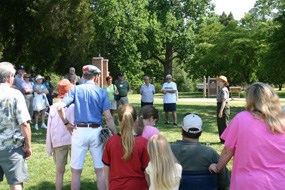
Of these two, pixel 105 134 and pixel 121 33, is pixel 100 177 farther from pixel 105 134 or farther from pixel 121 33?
pixel 121 33

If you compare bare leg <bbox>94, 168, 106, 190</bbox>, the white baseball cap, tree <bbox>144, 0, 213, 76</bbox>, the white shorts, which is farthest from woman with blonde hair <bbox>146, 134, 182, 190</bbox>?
tree <bbox>144, 0, 213, 76</bbox>

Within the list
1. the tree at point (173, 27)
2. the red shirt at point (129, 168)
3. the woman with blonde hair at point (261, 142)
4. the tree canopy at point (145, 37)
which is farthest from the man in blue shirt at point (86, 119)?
the tree at point (173, 27)

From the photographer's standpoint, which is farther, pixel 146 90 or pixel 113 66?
pixel 113 66

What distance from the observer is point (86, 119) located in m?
5.46

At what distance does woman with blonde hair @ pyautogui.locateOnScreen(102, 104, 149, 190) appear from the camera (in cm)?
392

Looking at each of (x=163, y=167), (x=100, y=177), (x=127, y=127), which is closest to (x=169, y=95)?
(x=100, y=177)

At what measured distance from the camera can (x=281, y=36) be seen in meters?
20.8

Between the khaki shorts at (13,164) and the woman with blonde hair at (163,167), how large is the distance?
6.69ft

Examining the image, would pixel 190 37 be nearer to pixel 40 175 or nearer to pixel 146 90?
pixel 146 90

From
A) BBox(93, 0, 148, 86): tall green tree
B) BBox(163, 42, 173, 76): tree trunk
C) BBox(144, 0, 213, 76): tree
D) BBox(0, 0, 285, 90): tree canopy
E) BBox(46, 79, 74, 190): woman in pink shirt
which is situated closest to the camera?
BBox(46, 79, 74, 190): woman in pink shirt

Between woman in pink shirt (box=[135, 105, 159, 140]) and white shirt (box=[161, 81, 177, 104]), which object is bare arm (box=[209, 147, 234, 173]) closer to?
woman in pink shirt (box=[135, 105, 159, 140])

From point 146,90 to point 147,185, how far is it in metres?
10.5

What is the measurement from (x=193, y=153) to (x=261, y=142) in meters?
0.63

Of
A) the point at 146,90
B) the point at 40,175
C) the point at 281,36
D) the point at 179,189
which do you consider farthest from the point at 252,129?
the point at 281,36
